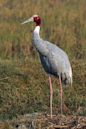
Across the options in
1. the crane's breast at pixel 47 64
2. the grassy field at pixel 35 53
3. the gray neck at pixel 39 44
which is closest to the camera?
the gray neck at pixel 39 44

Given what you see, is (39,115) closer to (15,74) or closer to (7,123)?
(7,123)

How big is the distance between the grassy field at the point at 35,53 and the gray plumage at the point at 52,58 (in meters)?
0.60

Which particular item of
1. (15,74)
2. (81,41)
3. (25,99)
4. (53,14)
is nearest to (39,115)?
(25,99)

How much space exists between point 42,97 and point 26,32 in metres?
3.32

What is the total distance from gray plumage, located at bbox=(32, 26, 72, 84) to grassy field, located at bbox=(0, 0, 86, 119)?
23.5 inches

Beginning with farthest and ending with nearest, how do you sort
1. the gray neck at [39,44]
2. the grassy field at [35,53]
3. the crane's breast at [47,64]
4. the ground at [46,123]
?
the grassy field at [35,53], the crane's breast at [47,64], the gray neck at [39,44], the ground at [46,123]

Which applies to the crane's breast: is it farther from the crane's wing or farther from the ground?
the ground

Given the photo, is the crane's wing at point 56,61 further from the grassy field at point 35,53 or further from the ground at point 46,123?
the ground at point 46,123

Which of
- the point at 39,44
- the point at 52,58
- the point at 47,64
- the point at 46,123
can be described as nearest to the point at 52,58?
the point at 52,58

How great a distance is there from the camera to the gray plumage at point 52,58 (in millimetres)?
8070

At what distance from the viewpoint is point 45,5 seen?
52.7 ft

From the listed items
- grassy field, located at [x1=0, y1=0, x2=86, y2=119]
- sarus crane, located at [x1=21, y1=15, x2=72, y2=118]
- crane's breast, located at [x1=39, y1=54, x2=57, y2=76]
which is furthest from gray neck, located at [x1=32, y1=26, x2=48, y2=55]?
grassy field, located at [x1=0, y1=0, x2=86, y2=119]

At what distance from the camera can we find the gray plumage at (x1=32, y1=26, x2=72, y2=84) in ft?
26.5

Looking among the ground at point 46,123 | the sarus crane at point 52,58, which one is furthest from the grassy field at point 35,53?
the ground at point 46,123
